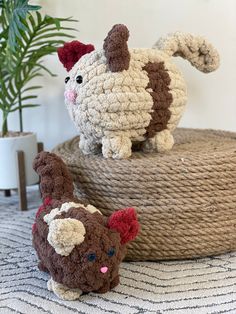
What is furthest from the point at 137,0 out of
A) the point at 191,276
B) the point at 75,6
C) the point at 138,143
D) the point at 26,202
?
the point at 191,276

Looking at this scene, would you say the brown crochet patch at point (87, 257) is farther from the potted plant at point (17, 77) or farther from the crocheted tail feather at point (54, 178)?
the potted plant at point (17, 77)

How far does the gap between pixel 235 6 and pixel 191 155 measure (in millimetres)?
555

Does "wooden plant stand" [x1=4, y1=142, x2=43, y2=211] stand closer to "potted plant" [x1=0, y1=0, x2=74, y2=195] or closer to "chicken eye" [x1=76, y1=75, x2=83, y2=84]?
"potted plant" [x1=0, y1=0, x2=74, y2=195]

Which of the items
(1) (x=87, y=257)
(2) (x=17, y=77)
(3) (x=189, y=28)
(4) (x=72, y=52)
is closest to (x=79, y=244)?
(1) (x=87, y=257)

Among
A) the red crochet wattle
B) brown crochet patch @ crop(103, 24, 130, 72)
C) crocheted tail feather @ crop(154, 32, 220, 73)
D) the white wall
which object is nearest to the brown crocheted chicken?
the red crochet wattle

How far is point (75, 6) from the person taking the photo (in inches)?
49.7

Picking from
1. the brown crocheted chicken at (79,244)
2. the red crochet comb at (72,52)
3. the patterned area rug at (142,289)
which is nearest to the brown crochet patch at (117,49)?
the red crochet comb at (72,52)

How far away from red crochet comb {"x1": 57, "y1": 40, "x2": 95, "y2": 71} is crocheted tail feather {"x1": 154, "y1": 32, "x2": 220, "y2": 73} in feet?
0.50

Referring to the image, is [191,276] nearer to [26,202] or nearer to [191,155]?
[191,155]

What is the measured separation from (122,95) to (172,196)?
203mm

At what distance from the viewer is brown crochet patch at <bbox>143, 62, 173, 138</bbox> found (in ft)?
2.72

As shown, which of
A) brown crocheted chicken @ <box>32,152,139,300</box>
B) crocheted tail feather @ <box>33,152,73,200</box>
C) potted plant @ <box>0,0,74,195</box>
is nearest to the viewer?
brown crocheted chicken @ <box>32,152,139,300</box>

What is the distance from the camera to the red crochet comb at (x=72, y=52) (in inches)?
35.4

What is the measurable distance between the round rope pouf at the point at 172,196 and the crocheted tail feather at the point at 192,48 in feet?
0.73
